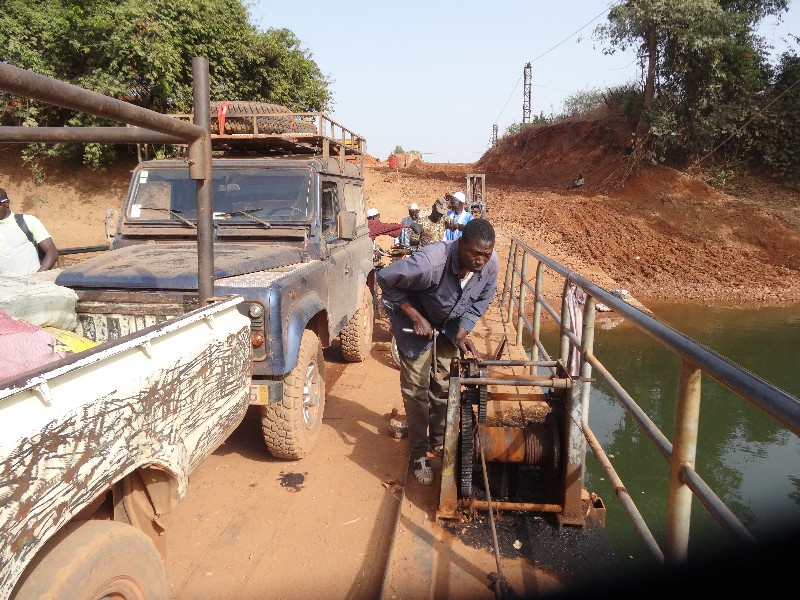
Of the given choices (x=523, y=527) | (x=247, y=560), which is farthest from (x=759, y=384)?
(x=247, y=560)

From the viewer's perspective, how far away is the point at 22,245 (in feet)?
15.8

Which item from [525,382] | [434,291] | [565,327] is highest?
[434,291]

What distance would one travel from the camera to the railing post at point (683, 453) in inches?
76.0

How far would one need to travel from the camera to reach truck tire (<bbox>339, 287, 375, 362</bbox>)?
621cm

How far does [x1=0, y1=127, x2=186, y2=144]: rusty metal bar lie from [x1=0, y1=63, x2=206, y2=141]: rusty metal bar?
0.41ft

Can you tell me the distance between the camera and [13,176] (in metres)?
18.9

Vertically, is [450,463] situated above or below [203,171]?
below

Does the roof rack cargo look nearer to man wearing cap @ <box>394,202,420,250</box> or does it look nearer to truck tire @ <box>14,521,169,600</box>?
man wearing cap @ <box>394,202,420,250</box>

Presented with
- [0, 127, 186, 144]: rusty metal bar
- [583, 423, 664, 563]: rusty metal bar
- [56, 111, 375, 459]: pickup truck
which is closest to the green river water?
[583, 423, 664, 563]: rusty metal bar

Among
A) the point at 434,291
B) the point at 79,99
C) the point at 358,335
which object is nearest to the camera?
the point at 79,99

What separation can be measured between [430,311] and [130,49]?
51.4 feet

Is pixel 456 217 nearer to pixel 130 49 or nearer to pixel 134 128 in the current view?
pixel 134 128

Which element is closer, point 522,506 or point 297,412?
point 522,506

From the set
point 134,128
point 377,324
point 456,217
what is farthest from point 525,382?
point 377,324
